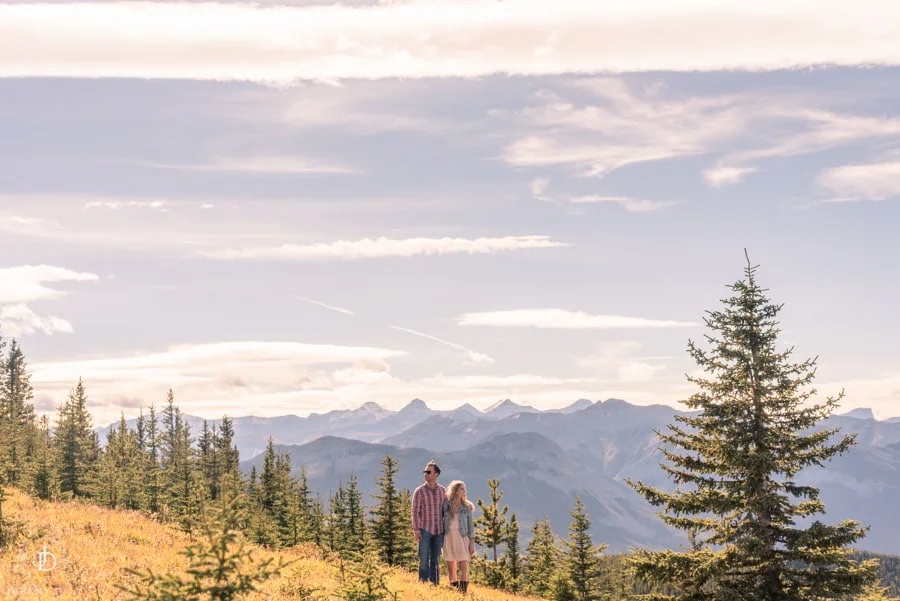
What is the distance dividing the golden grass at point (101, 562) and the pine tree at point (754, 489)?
5.45m

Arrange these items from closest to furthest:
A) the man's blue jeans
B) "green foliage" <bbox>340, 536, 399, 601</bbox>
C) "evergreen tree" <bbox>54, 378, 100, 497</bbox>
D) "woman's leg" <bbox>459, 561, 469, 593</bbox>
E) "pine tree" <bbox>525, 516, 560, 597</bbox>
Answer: "green foliage" <bbox>340, 536, 399, 601</bbox> → "woman's leg" <bbox>459, 561, 469, 593</bbox> → the man's blue jeans → "evergreen tree" <bbox>54, 378, 100, 497</bbox> → "pine tree" <bbox>525, 516, 560, 597</bbox>

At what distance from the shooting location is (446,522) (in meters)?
16.4

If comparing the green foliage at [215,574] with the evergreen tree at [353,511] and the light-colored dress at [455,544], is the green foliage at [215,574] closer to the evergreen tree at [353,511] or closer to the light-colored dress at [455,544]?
the light-colored dress at [455,544]

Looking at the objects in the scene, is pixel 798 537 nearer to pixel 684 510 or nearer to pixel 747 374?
pixel 684 510

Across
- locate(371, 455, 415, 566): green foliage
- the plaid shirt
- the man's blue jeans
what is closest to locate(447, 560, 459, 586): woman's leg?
the man's blue jeans

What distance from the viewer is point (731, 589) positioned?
57.8 feet

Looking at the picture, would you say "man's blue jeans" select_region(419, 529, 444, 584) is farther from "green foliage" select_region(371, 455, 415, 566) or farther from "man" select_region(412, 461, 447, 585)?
"green foliage" select_region(371, 455, 415, 566)

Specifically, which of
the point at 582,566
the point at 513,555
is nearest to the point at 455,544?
the point at 582,566

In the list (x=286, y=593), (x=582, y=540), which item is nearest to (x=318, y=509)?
(x=582, y=540)

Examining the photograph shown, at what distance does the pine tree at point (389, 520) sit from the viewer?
41219 mm

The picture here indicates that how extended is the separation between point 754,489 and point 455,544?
7625 mm

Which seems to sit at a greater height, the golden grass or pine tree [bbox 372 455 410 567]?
the golden grass

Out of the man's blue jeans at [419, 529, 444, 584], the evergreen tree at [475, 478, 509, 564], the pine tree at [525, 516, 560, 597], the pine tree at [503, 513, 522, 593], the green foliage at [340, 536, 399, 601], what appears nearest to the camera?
the green foliage at [340, 536, 399, 601]

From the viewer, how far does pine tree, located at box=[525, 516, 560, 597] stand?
49.5m
